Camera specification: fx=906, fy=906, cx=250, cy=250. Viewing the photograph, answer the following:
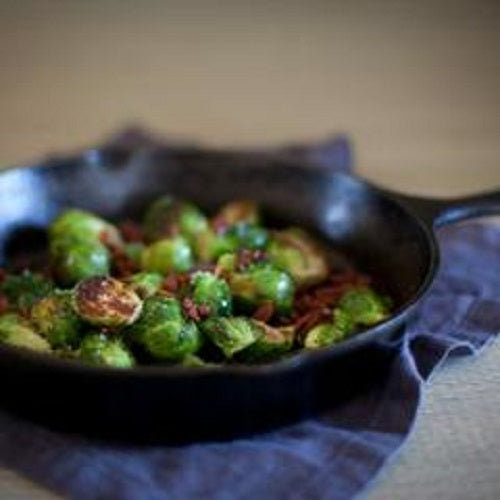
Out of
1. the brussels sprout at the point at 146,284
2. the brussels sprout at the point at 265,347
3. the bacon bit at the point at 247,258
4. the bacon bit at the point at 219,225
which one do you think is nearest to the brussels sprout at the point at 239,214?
the bacon bit at the point at 219,225

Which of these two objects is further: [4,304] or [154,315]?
[4,304]

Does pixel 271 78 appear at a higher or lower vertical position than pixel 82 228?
lower

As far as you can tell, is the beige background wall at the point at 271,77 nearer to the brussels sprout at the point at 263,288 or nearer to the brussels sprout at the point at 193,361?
the brussels sprout at the point at 263,288

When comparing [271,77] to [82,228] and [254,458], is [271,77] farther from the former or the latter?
[254,458]

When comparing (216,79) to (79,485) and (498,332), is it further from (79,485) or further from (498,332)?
(79,485)

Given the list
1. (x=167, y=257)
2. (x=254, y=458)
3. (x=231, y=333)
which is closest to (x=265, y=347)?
Answer: (x=231, y=333)

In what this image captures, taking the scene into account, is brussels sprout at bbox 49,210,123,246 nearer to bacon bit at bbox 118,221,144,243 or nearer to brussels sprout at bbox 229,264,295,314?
bacon bit at bbox 118,221,144,243

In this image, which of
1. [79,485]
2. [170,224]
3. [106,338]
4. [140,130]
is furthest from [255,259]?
[140,130]
